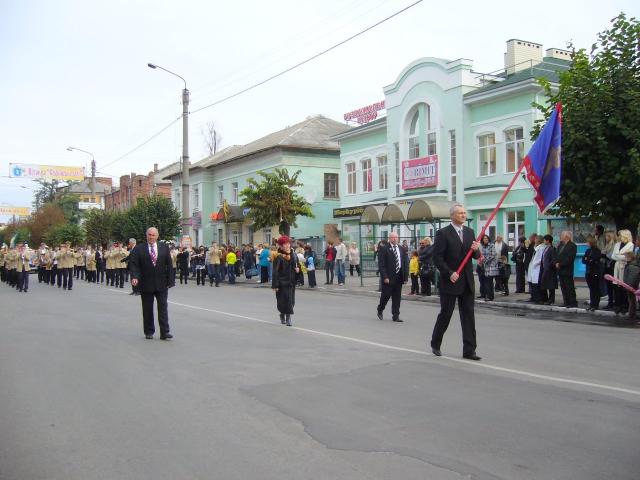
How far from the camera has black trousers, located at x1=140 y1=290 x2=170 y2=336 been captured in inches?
408

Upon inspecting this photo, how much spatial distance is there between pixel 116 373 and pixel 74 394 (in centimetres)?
104

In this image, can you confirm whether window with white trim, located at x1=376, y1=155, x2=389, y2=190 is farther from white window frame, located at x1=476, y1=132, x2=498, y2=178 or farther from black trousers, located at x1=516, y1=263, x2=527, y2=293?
black trousers, located at x1=516, y1=263, x2=527, y2=293

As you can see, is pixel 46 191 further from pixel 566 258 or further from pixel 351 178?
pixel 566 258

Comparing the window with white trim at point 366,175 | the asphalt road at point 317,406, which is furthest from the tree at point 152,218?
the asphalt road at point 317,406

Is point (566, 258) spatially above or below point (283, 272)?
above

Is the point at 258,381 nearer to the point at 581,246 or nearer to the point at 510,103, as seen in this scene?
the point at 581,246

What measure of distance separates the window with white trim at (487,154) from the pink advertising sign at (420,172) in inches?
97.4

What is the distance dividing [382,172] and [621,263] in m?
23.6

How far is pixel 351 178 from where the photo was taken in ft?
128

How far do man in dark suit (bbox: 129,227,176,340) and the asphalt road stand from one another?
35 cm

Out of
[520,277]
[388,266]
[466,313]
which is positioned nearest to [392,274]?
[388,266]

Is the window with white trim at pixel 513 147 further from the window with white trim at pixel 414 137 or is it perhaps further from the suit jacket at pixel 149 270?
the suit jacket at pixel 149 270

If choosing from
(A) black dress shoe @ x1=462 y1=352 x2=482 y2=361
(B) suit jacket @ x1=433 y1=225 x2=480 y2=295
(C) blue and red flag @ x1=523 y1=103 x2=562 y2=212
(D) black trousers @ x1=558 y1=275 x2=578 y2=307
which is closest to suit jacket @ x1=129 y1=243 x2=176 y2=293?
(B) suit jacket @ x1=433 y1=225 x2=480 y2=295

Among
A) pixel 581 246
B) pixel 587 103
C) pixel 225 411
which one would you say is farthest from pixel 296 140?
pixel 225 411
